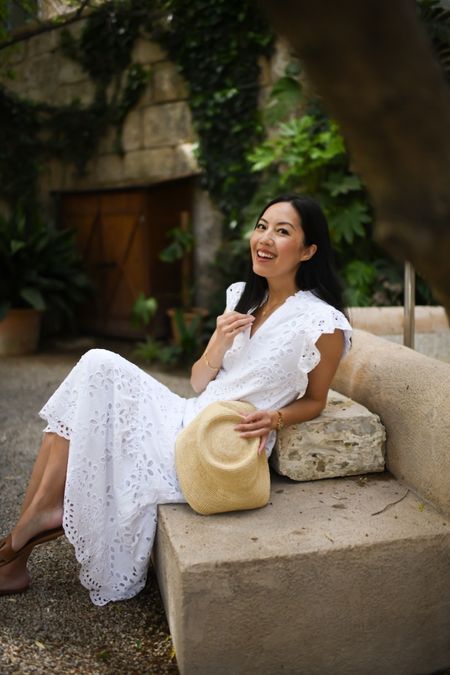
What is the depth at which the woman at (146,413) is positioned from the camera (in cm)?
234

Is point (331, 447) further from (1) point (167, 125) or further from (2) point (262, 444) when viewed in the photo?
(1) point (167, 125)

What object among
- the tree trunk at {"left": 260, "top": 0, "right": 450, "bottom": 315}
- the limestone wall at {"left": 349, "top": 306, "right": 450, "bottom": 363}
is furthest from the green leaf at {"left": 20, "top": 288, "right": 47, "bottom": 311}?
the tree trunk at {"left": 260, "top": 0, "right": 450, "bottom": 315}

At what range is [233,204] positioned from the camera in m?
7.23

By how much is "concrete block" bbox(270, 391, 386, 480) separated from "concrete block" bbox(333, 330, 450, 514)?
2.8 inches

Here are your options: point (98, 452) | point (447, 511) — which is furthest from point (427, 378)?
point (98, 452)

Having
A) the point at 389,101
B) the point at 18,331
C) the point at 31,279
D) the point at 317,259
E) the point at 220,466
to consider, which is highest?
the point at 389,101

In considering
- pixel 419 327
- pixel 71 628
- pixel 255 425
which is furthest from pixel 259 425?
pixel 419 327

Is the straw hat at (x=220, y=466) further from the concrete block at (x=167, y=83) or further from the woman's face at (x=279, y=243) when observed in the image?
the concrete block at (x=167, y=83)

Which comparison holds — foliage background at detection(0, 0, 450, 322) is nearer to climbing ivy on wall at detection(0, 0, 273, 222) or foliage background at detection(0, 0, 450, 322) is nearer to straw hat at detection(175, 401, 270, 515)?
climbing ivy on wall at detection(0, 0, 273, 222)

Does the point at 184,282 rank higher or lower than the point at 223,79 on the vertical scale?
lower

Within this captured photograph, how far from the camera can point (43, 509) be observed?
2426 millimetres

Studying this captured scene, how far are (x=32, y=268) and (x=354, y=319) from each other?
4.36m

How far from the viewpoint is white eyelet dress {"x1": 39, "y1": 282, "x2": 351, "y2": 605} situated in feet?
7.63

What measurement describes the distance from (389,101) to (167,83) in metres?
7.23
